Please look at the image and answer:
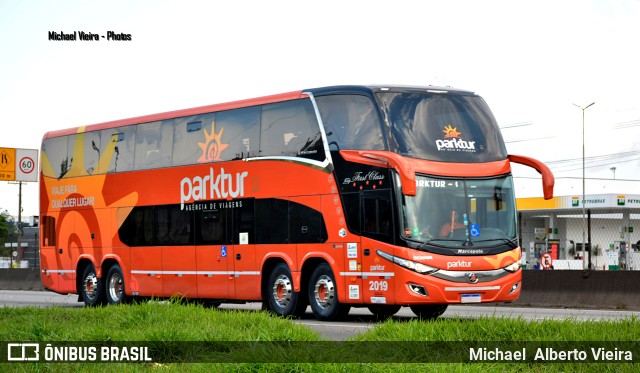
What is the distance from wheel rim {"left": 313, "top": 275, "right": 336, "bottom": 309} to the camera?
20.5m

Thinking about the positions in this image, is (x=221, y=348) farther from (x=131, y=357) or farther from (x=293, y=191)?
(x=293, y=191)

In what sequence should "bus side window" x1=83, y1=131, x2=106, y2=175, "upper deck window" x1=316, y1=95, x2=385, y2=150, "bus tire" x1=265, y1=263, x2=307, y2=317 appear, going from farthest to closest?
"bus side window" x1=83, y1=131, x2=106, y2=175
"bus tire" x1=265, y1=263, x2=307, y2=317
"upper deck window" x1=316, y1=95, x2=385, y2=150

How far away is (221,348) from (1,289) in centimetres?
3558

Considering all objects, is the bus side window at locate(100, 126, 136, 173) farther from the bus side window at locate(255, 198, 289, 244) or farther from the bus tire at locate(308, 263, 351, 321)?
the bus tire at locate(308, 263, 351, 321)

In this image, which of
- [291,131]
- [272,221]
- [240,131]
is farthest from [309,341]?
[240,131]

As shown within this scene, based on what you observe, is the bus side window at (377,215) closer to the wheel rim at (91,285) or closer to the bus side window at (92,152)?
the bus side window at (92,152)

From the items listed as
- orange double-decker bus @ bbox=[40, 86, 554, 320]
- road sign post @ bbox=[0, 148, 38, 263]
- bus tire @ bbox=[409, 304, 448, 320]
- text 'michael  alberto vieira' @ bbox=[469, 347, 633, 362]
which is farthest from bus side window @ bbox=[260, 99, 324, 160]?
road sign post @ bbox=[0, 148, 38, 263]

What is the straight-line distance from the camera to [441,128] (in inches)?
781

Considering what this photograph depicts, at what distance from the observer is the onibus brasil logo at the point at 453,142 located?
64.7 ft

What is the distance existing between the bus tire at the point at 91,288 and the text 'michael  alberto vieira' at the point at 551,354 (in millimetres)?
17381

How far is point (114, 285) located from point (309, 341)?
51.3 ft

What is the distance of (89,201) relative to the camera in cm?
2773

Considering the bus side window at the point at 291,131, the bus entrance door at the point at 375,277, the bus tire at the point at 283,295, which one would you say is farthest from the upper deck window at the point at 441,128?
the bus tire at the point at 283,295

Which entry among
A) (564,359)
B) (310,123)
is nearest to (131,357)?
(564,359)
